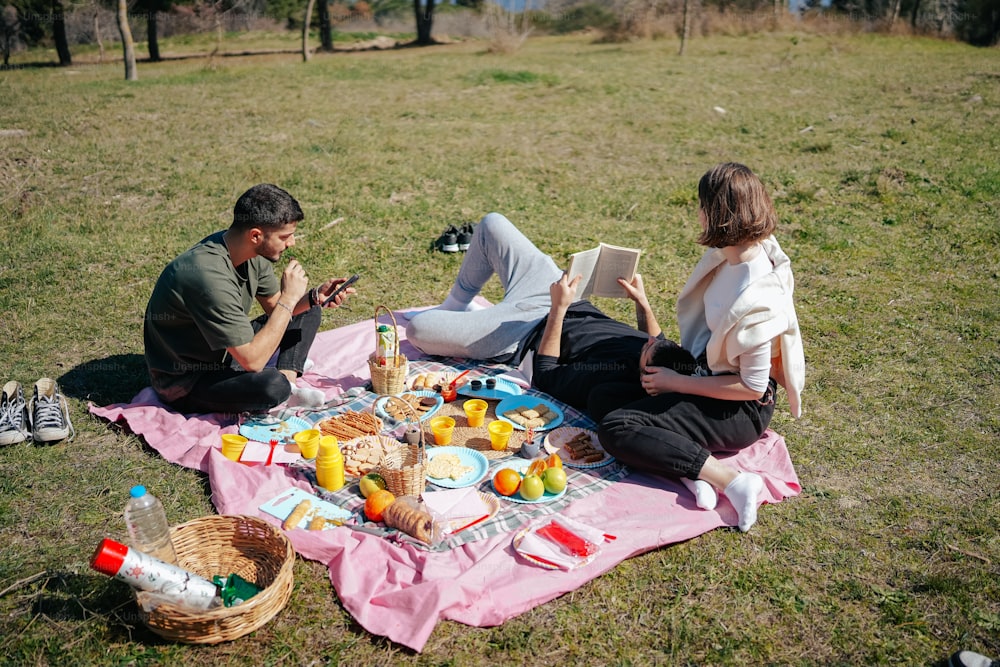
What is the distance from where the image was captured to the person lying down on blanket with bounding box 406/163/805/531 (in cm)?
372

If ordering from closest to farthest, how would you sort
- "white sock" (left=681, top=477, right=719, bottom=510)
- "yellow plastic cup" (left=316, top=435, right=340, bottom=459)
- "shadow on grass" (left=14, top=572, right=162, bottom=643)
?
"shadow on grass" (left=14, top=572, right=162, bottom=643)
"white sock" (left=681, top=477, right=719, bottom=510)
"yellow plastic cup" (left=316, top=435, right=340, bottom=459)

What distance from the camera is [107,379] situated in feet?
17.3

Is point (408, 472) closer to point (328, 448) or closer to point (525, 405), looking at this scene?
point (328, 448)

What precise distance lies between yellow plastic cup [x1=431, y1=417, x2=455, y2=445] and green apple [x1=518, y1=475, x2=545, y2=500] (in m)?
0.68

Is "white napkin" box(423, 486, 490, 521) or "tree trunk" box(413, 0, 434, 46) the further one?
"tree trunk" box(413, 0, 434, 46)

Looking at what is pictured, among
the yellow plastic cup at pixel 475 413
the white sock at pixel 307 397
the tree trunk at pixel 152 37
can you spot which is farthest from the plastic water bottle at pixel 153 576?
the tree trunk at pixel 152 37

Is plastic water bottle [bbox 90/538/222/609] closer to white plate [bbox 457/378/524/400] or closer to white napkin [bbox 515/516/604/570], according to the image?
white napkin [bbox 515/516/604/570]

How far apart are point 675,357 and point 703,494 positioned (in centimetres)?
83

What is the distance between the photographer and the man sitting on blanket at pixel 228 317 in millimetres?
4176

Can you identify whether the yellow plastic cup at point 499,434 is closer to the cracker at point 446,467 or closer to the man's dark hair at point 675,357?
the cracker at point 446,467

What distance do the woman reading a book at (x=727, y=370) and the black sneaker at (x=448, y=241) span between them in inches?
151

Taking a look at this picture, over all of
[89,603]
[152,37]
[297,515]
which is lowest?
[89,603]

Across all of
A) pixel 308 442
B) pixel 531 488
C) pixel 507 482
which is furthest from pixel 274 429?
pixel 531 488

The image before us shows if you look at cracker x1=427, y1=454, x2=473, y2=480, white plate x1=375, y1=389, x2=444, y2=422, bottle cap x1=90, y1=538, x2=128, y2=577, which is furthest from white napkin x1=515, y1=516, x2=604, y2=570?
bottle cap x1=90, y1=538, x2=128, y2=577
